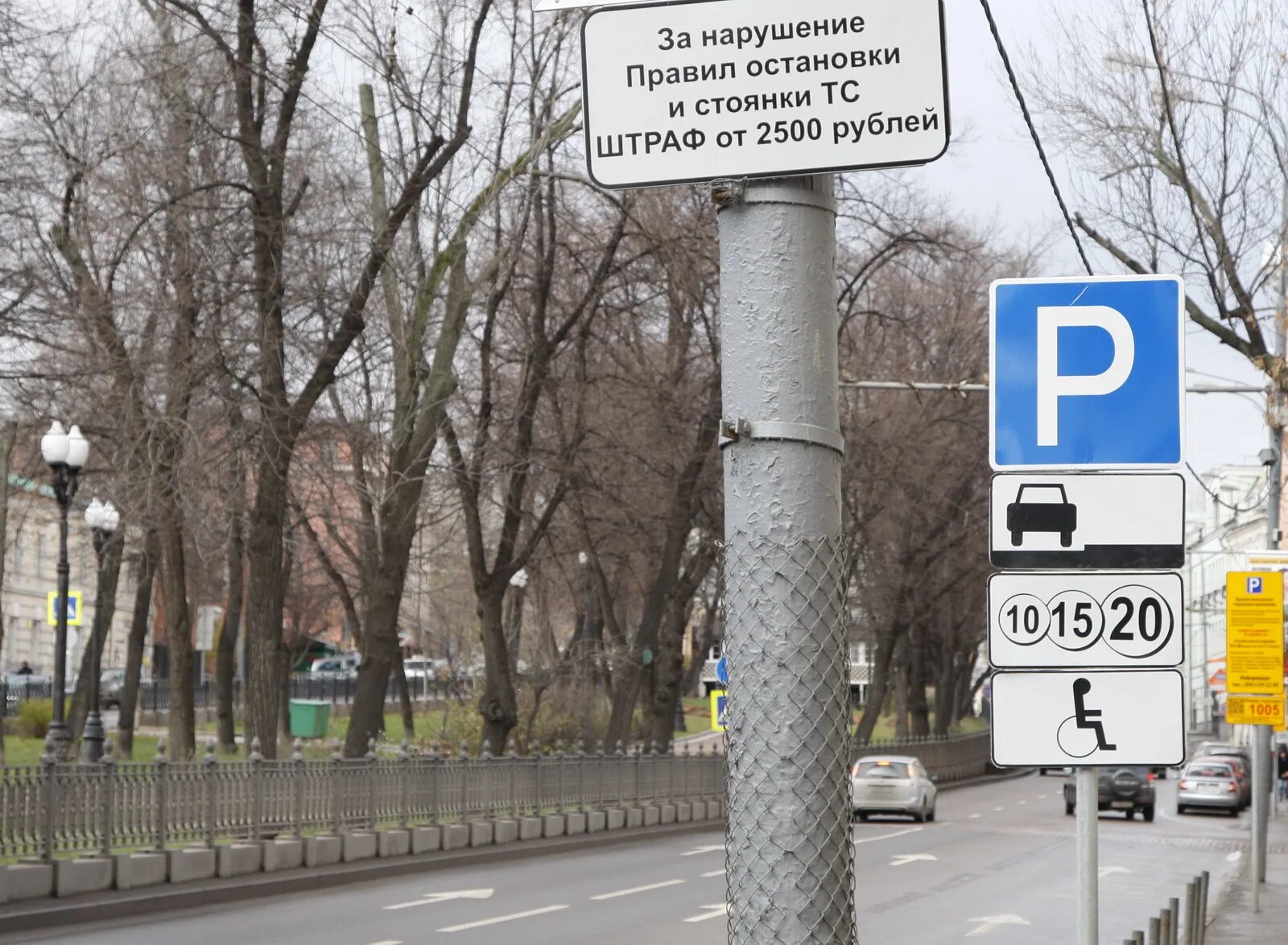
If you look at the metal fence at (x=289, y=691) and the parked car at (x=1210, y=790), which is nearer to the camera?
the parked car at (x=1210, y=790)

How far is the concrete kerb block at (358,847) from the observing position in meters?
21.5

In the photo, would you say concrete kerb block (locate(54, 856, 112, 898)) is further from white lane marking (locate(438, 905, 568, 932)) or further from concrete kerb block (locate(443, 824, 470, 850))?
concrete kerb block (locate(443, 824, 470, 850))

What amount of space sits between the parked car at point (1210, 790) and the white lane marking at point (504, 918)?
34.1 m

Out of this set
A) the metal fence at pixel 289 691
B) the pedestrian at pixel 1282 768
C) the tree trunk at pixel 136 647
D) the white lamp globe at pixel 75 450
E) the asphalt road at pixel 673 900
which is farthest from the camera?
the pedestrian at pixel 1282 768

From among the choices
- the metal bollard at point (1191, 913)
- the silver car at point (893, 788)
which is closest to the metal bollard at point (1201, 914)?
the metal bollard at point (1191, 913)

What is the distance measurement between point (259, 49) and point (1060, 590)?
68.8 ft

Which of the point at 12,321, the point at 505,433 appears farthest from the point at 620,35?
the point at 505,433

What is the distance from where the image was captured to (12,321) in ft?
72.9

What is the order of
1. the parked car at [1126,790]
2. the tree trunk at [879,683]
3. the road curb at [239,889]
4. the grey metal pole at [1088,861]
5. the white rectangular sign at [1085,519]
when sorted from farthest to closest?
the tree trunk at [879,683] → the parked car at [1126,790] → the road curb at [239,889] → the grey metal pole at [1088,861] → the white rectangular sign at [1085,519]

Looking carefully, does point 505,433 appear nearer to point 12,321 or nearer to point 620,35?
point 12,321

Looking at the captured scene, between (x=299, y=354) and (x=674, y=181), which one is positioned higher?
(x=299, y=354)

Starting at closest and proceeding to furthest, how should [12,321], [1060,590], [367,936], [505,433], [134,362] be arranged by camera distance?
1. [1060,590]
2. [367,936]
3. [12,321]
4. [134,362]
5. [505,433]

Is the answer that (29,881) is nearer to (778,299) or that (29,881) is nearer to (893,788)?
(778,299)

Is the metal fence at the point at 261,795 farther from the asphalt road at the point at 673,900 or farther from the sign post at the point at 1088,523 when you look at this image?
the sign post at the point at 1088,523
